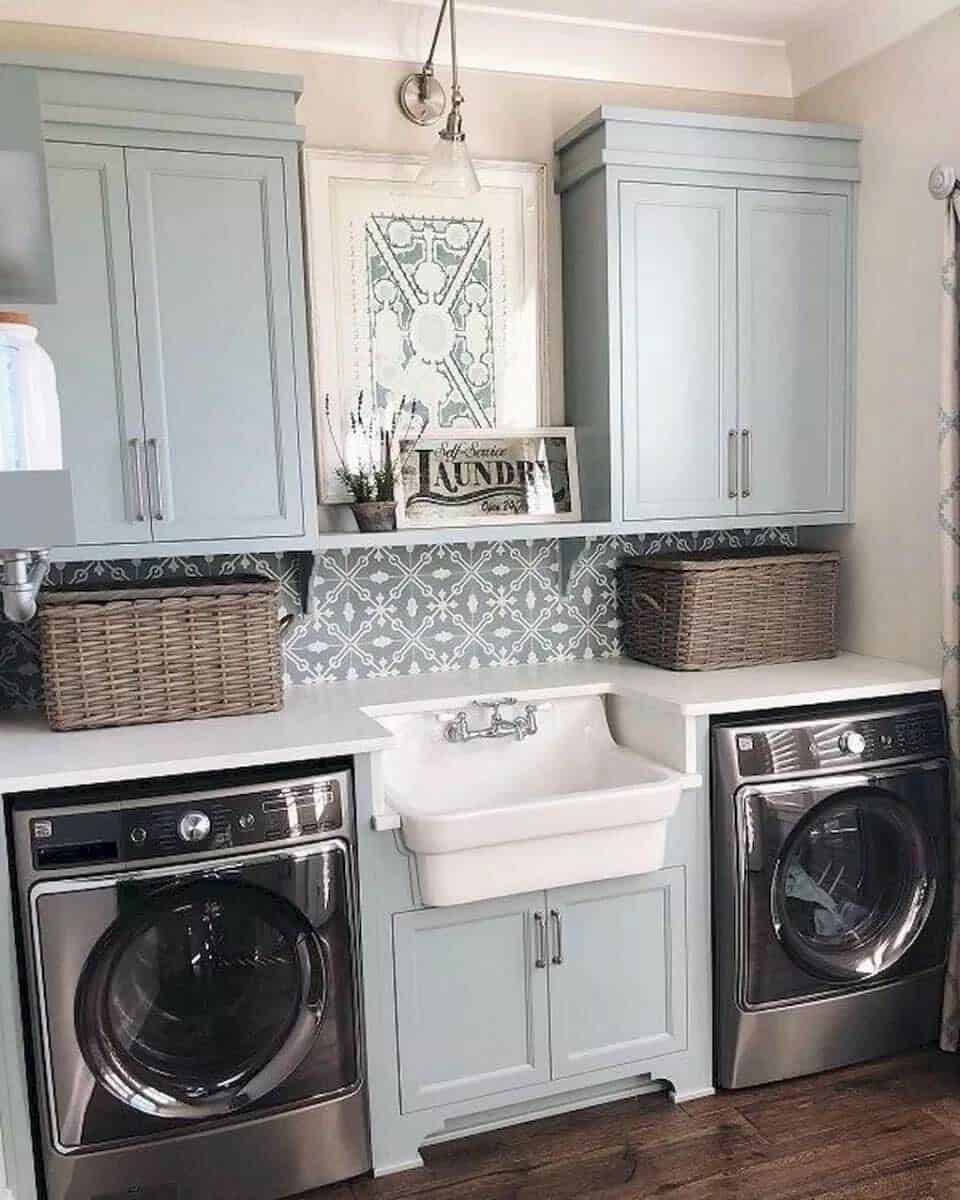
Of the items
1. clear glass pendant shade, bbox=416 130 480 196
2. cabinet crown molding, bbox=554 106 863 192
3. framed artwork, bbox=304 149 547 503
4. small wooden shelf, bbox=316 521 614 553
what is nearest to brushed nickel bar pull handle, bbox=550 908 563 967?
small wooden shelf, bbox=316 521 614 553

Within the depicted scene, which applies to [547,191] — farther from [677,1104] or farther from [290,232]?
[677,1104]

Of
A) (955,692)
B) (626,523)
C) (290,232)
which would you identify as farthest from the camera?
(626,523)

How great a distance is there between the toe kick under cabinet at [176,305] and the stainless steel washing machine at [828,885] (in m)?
1.32

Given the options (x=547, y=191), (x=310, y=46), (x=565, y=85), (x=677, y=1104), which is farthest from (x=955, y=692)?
(x=310, y=46)

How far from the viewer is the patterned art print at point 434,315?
282cm

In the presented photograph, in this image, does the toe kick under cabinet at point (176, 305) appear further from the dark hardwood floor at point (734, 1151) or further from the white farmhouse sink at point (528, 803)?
the dark hardwood floor at point (734, 1151)

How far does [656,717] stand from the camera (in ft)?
8.55

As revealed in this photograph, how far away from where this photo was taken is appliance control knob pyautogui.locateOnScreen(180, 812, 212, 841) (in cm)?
209

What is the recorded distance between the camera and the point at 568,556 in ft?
10.1

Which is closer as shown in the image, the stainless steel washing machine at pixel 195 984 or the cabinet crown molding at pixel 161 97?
the stainless steel washing machine at pixel 195 984

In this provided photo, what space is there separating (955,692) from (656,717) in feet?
2.49

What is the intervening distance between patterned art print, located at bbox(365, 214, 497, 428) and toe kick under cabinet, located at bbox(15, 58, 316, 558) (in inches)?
14.4

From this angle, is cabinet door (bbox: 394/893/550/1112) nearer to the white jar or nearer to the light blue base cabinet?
the light blue base cabinet

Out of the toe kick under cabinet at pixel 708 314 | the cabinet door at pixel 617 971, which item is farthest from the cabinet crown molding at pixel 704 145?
the cabinet door at pixel 617 971
